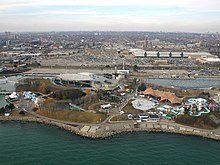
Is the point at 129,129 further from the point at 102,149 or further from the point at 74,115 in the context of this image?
the point at 74,115

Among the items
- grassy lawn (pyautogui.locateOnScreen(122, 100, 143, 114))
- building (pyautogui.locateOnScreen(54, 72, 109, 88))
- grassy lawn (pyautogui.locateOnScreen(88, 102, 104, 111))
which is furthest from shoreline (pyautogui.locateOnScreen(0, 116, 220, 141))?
building (pyautogui.locateOnScreen(54, 72, 109, 88))

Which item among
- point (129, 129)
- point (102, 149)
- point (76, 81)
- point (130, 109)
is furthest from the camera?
point (76, 81)

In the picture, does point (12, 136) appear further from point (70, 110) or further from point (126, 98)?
point (126, 98)

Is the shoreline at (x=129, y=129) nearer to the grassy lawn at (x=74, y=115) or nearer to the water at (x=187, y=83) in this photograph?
the grassy lawn at (x=74, y=115)

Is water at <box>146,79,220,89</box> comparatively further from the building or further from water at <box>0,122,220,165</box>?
water at <box>0,122,220,165</box>

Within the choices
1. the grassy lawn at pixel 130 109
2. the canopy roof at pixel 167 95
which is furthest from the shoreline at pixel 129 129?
the canopy roof at pixel 167 95

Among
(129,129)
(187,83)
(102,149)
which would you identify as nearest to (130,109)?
(129,129)

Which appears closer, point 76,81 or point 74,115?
point 74,115
